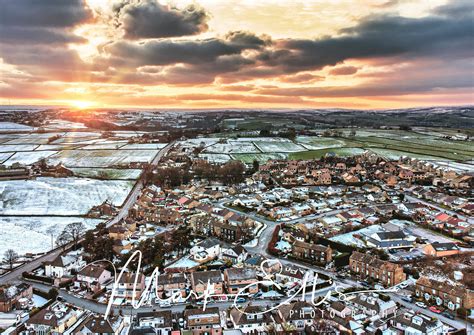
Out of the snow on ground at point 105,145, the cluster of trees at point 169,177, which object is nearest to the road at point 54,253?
the cluster of trees at point 169,177

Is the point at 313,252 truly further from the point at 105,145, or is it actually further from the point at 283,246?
the point at 105,145

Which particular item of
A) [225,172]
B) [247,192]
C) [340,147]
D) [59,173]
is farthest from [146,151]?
[340,147]

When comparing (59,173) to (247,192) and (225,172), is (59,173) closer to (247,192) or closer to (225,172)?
(225,172)

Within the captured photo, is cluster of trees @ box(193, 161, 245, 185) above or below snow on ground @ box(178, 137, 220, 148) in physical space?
below

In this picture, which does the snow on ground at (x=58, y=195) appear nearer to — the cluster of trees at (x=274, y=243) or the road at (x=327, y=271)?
the road at (x=327, y=271)

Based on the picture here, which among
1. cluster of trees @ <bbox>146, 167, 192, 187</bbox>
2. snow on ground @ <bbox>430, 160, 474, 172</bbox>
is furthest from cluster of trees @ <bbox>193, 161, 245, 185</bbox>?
snow on ground @ <bbox>430, 160, 474, 172</bbox>

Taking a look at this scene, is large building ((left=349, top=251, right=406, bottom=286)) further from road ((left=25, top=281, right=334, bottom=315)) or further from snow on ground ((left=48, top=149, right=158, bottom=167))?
snow on ground ((left=48, top=149, right=158, bottom=167))
